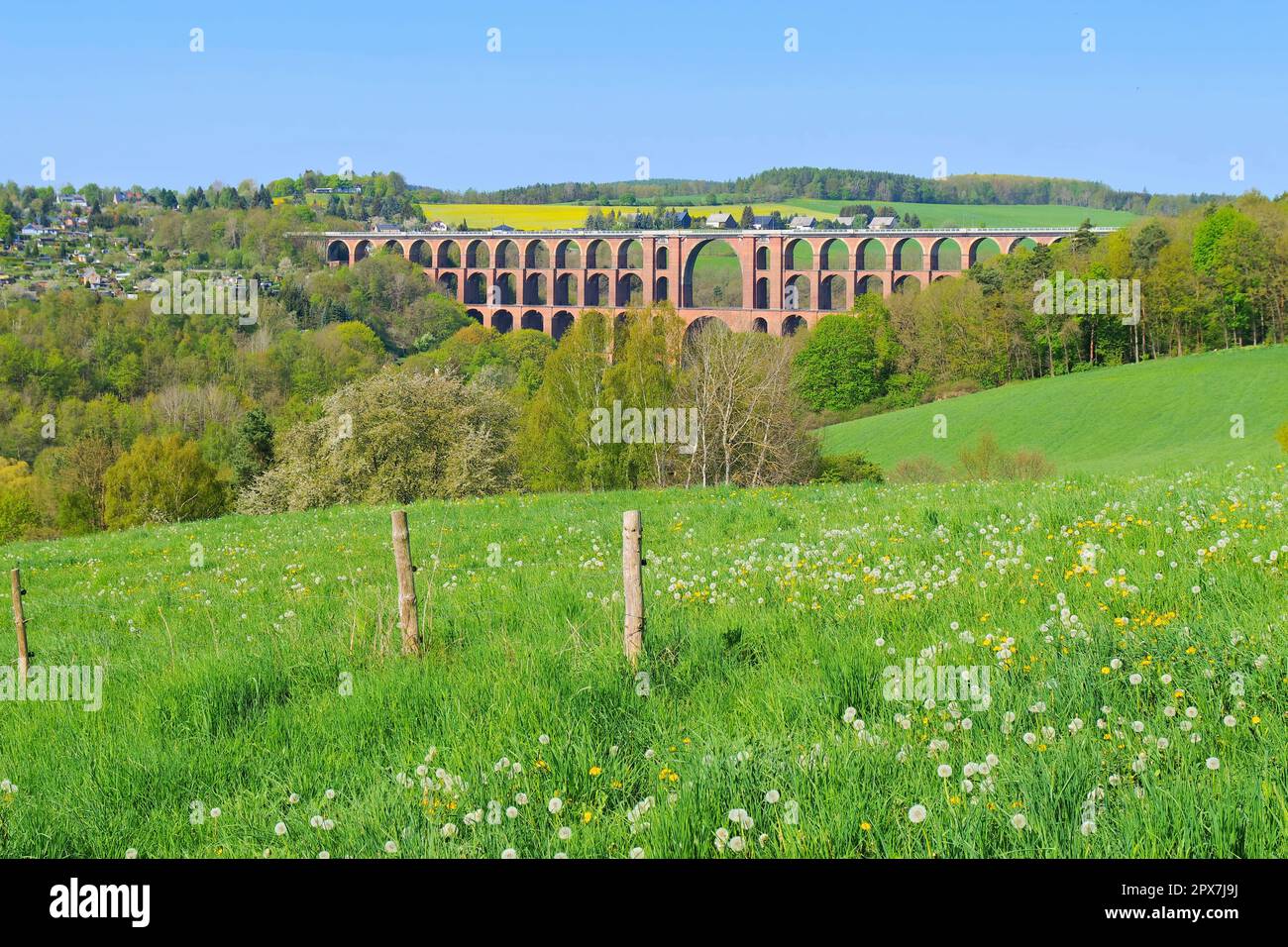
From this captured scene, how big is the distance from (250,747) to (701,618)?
2.84m

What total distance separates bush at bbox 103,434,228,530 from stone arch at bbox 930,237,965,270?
99570 mm

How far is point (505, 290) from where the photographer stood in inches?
6319

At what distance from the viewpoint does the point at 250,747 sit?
209 inches

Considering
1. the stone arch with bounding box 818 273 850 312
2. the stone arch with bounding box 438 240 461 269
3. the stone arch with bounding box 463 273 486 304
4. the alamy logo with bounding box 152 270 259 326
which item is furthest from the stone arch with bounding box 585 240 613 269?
the alamy logo with bounding box 152 270 259 326

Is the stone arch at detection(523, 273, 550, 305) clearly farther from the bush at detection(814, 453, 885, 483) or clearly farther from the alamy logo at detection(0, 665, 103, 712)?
the alamy logo at detection(0, 665, 103, 712)

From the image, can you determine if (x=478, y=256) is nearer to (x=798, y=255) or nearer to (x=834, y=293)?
(x=798, y=255)

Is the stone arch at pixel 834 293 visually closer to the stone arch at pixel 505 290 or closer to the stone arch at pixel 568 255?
the stone arch at pixel 568 255

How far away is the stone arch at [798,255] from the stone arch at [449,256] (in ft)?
169

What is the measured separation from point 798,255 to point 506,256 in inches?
1728

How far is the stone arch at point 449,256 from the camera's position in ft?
545
